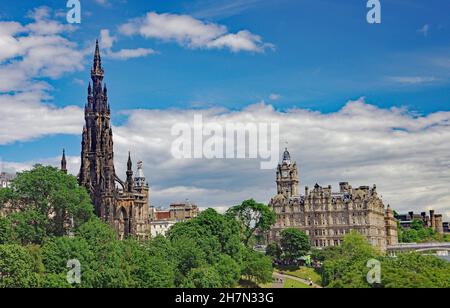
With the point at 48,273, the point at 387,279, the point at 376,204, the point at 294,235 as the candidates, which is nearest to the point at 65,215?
the point at 48,273

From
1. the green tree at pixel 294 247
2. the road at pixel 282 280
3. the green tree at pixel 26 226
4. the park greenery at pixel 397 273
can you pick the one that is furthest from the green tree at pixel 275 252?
the green tree at pixel 26 226

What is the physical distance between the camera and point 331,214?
173 metres

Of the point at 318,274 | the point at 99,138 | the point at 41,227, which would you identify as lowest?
the point at 318,274

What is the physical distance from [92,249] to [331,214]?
333 ft

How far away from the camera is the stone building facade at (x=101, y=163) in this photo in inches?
5054

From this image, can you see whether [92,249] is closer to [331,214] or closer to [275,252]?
[275,252]

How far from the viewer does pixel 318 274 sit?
13300 centimetres

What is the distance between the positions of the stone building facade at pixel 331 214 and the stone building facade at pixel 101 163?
54295mm

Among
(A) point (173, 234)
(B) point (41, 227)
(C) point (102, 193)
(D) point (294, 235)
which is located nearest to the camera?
(B) point (41, 227)

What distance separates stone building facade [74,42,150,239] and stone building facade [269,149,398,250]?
178ft

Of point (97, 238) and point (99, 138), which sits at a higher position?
point (99, 138)

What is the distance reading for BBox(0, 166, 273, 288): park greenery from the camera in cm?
7188

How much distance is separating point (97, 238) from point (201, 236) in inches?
1021
